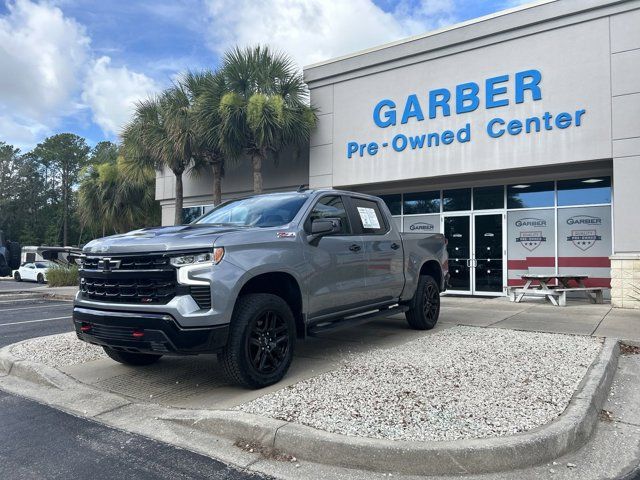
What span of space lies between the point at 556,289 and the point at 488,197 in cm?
354

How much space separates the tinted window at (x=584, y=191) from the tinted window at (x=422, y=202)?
11.1 ft

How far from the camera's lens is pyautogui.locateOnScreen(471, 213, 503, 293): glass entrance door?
542 inches

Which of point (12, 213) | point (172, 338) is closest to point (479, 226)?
point (172, 338)

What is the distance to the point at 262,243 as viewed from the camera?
4.68 meters

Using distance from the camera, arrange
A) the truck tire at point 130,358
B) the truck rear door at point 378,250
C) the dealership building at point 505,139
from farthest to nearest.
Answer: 1. the dealership building at point 505,139
2. the truck rear door at point 378,250
3. the truck tire at point 130,358

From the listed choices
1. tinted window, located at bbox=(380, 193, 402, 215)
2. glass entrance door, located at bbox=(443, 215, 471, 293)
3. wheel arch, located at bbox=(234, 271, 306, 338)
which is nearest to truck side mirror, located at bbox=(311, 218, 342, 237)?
wheel arch, located at bbox=(234, 271, 306, 338)

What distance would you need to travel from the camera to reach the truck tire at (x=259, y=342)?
14.4 feet

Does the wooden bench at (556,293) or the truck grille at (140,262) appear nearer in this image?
the truck grille at (140,262)

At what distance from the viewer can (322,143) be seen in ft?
49.9

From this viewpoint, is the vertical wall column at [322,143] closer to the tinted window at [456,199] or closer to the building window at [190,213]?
the tinted window at [456,199]

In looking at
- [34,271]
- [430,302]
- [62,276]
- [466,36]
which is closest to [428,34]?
[466,36]

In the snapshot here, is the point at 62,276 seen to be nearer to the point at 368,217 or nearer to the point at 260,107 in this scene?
the point at 260,107

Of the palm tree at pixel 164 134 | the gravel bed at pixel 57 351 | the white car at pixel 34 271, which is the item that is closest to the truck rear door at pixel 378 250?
the gravel bed at pixel 57 351

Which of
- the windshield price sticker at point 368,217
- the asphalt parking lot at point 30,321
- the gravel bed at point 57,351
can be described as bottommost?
the asphalt parking lot at point 30,321
